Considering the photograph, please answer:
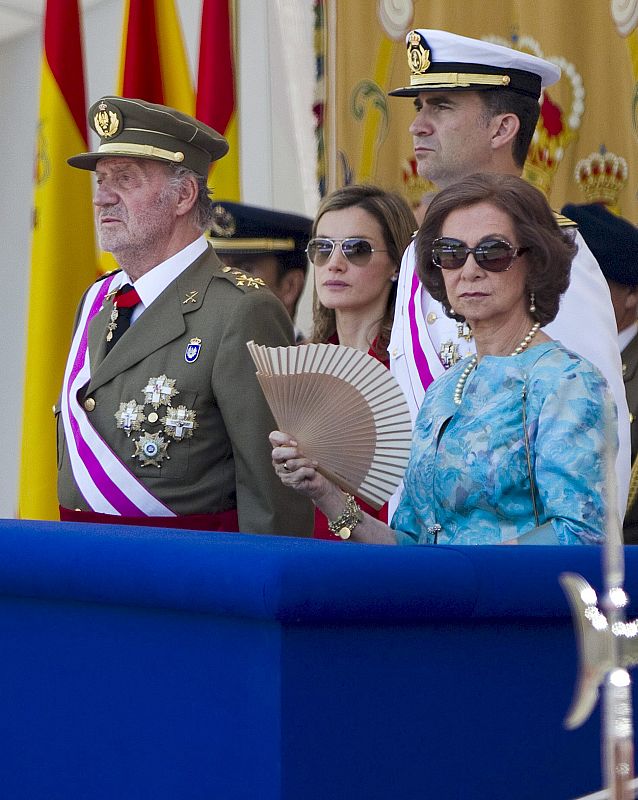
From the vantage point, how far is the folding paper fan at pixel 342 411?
195cm

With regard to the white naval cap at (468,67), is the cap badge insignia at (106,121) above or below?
below

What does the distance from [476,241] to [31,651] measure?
88 cm

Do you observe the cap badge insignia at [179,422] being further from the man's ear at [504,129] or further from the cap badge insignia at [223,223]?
the cap badge insignia at [223,223]

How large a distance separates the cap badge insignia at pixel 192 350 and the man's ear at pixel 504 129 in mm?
714

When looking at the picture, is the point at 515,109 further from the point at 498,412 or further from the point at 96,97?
the point at 96,97

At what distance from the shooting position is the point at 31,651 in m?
1.60

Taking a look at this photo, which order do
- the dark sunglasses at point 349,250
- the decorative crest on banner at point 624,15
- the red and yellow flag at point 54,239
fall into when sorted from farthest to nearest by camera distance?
the red and yellow flag at point 54,239 → the decorative crest on banner at point 624,15 → the dark sunglasses at point 349,250

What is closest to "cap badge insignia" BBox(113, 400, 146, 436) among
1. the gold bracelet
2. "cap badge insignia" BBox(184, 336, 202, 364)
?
"cap badge insignia" BBox(184, 336, 202, 364)

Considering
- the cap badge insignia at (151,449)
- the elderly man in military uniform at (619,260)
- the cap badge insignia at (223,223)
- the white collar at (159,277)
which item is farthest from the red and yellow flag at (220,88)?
the cap badge insignia at (151,449)

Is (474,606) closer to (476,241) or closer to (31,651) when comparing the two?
(31,651)

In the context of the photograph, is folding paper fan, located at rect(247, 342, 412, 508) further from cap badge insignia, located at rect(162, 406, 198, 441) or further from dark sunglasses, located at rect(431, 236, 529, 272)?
cap badge insignia, located at rect(162, 406, 198, 441)

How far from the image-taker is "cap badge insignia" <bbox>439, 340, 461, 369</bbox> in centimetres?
260

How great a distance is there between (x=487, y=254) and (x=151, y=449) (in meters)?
0.81

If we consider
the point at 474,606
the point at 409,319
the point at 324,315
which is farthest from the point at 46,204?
the point at 474,606
